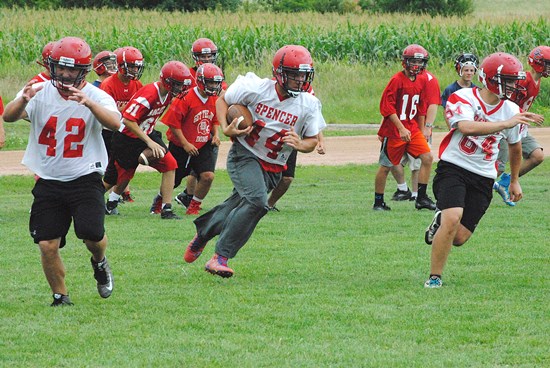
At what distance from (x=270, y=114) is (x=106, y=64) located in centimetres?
566

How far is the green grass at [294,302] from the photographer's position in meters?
6.11

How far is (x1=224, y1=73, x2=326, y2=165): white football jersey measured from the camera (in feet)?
27.8

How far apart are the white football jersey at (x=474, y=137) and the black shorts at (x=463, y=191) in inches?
2.2

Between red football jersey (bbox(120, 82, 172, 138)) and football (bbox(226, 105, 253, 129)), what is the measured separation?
366 cm

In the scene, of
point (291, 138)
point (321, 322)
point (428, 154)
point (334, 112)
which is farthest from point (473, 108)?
point (334, 112)

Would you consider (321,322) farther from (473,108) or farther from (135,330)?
(473,108)

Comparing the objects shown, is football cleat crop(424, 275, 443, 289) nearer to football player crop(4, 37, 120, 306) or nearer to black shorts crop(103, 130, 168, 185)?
football player crop(4, 37, 120, 306)

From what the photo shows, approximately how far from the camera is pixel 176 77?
11836 mm

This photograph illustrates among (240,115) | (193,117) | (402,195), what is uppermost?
(240,115)

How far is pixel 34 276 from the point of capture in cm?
870

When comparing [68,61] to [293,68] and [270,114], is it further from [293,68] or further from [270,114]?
[270,114]

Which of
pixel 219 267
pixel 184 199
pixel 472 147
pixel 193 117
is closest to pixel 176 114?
pixel 193 117

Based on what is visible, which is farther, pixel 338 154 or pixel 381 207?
pixel 338 154

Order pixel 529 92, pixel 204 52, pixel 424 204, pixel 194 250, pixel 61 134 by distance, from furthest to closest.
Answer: pixel 204 52 → pixel 424 204 → pixel 529 92 → pixel 194 250 → pixel 61 134
